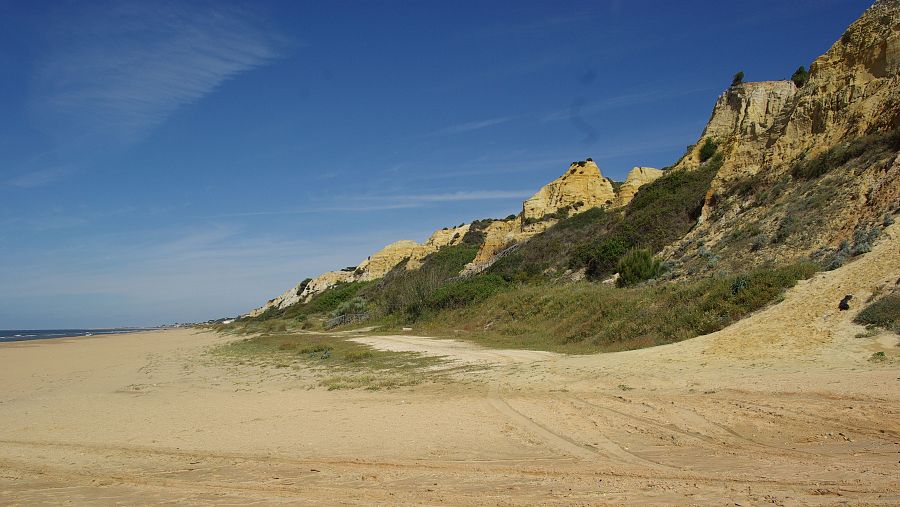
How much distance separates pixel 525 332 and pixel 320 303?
148 feet

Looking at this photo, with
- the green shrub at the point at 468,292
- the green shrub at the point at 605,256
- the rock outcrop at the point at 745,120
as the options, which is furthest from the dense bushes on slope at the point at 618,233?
the rock outcrop at the point at 745,120

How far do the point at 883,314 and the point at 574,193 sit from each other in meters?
47.7

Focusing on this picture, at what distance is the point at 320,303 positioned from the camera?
214 feet

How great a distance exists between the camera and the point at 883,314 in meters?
11.4

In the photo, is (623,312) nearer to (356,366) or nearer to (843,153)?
(356,366)

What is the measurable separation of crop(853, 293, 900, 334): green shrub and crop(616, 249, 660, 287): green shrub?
13.3 meters

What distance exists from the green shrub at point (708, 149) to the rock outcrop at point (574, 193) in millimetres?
15521

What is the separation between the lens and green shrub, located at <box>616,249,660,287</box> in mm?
25516

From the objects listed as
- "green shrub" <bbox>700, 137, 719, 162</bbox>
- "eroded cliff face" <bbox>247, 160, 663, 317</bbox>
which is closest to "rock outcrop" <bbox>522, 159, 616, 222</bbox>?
"eroded cliff face" <bbox>247, 160, 663, 317</bbox>

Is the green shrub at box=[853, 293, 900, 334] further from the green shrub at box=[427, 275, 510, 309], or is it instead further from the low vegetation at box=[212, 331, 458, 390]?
the green shrub at box=[427, 275, 510, 309]

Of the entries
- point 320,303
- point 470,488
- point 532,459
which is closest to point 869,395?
point 532,459

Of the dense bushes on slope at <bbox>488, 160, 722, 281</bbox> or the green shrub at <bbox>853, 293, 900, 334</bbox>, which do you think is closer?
the green shrub at <bbox>853, 293, 900, 334</bbox>

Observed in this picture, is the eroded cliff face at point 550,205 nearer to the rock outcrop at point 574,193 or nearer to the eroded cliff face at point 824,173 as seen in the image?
the rock outcrop at point 574,193

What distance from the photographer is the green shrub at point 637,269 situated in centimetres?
2552
